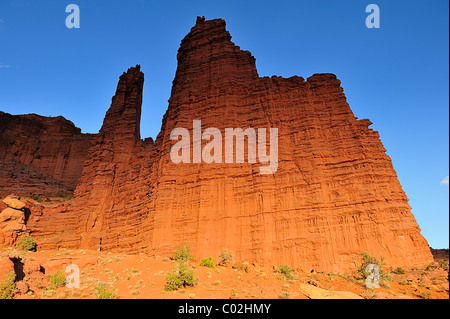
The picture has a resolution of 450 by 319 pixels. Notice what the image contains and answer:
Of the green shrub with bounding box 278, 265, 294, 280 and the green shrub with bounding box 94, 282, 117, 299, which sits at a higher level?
the green shrub with bounding box 278, 265, 294, 280

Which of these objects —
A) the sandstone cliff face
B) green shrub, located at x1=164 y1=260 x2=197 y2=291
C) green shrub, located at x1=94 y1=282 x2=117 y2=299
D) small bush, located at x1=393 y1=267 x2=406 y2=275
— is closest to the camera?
green shrub, located at x1=94 y1=282 x2=117 y2=299

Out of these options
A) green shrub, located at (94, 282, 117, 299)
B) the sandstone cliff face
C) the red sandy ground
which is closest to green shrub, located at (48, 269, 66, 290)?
the red sandy ground

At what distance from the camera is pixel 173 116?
3862 centimetres

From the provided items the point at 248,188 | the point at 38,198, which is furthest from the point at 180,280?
the point at 38,198

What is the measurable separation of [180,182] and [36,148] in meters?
35.1

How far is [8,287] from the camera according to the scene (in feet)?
60.0

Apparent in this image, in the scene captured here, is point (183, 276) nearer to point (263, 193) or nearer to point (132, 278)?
point (132, 278)

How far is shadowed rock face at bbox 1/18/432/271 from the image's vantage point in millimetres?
26625

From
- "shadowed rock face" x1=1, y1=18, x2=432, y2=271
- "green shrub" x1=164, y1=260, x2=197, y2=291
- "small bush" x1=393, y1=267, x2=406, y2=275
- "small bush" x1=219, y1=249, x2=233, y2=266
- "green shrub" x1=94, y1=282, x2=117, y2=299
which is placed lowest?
"green shrub" x1=94, y1=282, x2=117, y2=299

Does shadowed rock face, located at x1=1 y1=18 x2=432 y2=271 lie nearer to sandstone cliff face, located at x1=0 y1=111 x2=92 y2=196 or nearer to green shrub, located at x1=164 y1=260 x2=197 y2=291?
green shrub, located at x1=164 y1=260 x2=197 y2=291

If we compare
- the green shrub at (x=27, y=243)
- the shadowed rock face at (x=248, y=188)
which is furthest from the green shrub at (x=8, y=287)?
the green shrub at (x=27, y=243)

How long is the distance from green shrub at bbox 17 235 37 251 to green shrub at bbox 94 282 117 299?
681 inches
